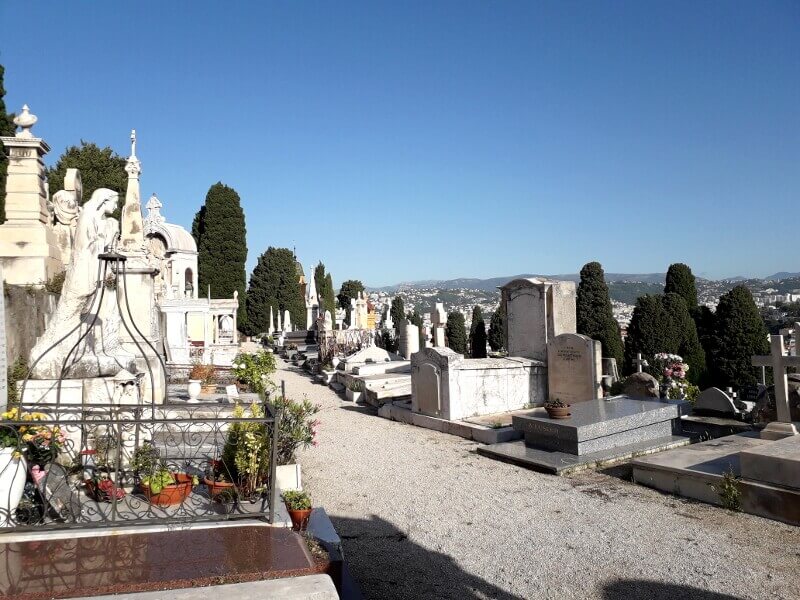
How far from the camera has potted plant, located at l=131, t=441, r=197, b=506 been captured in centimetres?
493

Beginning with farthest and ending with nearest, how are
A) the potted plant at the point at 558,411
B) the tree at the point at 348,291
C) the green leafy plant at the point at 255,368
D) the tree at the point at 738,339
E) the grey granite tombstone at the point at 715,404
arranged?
the tree at the point at 348,291, the tree at the point at 738,339, the green leafy plant at the point at 255,368, the grey granite tombstone at the point at 715,404, the potted plant at the point at 558,411

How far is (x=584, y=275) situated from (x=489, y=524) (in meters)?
21.4

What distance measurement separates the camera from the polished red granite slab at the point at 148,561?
136 inches

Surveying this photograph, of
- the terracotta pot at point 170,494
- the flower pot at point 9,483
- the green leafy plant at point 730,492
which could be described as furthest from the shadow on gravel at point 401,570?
the green leafy plant at point 730,492

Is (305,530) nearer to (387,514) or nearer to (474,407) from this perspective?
(387,514)

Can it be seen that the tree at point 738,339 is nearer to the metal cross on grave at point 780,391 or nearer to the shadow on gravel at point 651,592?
the metal cross on grave at point 780,391

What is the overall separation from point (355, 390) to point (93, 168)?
24383 mm

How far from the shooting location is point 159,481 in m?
4.94

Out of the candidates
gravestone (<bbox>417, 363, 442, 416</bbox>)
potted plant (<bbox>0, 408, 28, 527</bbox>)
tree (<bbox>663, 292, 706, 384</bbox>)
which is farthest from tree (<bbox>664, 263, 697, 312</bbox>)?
potted plant (<bbox>0, 408, 28, 527</bbox>)

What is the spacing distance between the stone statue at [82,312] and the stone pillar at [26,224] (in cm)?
325

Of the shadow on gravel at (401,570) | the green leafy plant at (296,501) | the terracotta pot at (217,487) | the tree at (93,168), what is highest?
the tree at (93,168)

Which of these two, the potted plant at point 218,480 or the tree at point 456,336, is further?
the tree at point 456,336

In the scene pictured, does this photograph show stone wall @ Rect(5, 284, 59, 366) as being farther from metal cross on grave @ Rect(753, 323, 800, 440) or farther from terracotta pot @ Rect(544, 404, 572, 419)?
metal cross on grave @ Rect(753, 323, 800, 440)

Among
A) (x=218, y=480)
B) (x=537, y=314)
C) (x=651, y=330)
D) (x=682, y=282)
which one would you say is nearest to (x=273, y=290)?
(x=682, y=282)
